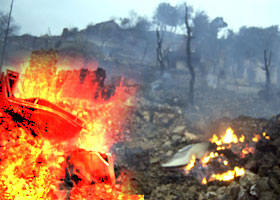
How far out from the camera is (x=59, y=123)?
4898 millimetres

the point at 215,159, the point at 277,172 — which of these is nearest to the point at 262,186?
the point at 277,172

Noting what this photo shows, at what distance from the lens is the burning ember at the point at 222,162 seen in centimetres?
833

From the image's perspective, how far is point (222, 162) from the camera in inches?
352

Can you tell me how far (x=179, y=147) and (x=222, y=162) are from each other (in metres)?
2.66

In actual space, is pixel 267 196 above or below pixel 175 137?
above

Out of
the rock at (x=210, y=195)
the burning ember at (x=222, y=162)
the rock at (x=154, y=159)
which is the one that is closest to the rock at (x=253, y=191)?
the rock at (x=210, y=195)

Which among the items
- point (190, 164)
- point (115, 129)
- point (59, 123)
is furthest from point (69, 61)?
point (59, 123)

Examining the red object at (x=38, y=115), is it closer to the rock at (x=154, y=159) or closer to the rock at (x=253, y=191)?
the rock at (x=253, y=191)

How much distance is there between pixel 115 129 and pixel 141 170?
4140mm

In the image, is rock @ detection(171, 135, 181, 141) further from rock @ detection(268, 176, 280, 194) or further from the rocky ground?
rock @ detection(268, 176, 280, 194)

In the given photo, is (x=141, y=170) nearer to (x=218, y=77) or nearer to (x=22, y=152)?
(x=22, y=152)

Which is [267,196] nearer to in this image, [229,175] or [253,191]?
[253,191]

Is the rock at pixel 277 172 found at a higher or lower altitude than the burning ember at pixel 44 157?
lower

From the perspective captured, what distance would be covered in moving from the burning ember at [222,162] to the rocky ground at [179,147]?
33cm
